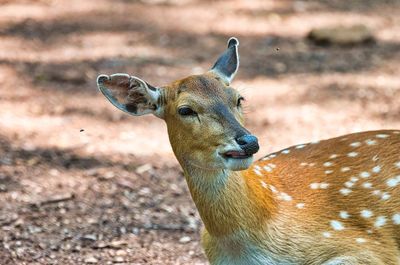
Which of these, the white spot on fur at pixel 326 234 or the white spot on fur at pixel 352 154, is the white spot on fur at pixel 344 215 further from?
the white spot on fur at pixel 352 154

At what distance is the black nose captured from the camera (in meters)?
4.24

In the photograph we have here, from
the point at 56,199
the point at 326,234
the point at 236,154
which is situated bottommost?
the point at 56,199

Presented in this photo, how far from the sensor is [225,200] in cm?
470

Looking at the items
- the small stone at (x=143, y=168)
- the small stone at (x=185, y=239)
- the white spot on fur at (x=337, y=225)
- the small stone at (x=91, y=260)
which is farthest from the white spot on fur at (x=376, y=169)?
the small stone at (x=143, y=168)

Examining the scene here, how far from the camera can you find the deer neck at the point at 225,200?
184 inches

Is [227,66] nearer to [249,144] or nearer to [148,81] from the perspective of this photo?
[249,144]

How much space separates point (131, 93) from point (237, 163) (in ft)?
2.72

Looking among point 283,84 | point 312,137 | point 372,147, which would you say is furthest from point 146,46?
point 372,147

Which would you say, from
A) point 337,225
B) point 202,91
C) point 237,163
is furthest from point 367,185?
point 202,91

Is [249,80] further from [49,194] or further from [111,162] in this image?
[49,194]

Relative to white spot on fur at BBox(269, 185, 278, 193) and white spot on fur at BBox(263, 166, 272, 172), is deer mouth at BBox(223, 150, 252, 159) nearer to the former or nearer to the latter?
white spot on fur at BBox(269, 185, 278, 193)

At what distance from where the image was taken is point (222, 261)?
190 inches

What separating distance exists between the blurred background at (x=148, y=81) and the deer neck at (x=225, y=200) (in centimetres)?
100

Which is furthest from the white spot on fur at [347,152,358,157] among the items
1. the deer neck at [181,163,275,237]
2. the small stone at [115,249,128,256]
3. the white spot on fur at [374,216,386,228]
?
the small stone at [115,249,128,256]
